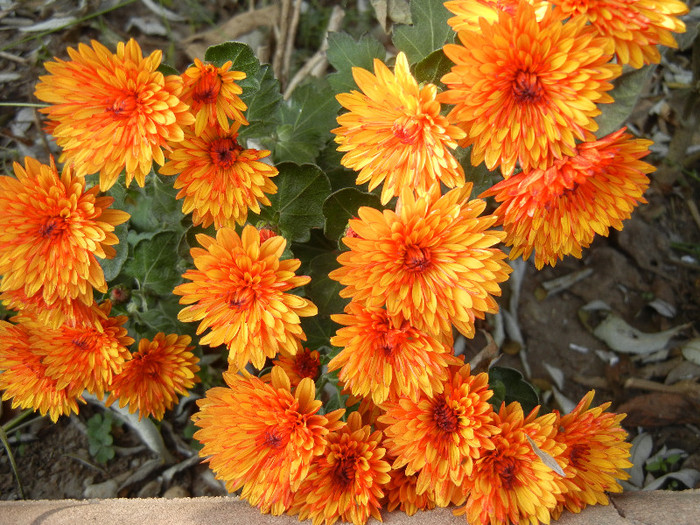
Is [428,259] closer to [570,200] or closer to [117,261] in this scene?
[570,200]

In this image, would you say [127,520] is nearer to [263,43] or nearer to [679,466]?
[679,466]

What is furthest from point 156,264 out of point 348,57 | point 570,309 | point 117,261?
point 570,309

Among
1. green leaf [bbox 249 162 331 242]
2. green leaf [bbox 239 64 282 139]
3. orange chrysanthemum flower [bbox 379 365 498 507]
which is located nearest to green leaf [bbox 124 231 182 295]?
green leaf [bbox 249 162 331 242]

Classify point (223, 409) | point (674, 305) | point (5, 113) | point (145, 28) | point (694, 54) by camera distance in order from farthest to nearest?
point (145, 28) < point (5, 113) < point (674, 305) < point (694, 54) < point (223, 409)

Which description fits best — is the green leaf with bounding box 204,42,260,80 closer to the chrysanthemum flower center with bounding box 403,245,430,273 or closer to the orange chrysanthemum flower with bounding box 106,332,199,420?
the chrysanthemum flower center with bounding box 403,245,430,273

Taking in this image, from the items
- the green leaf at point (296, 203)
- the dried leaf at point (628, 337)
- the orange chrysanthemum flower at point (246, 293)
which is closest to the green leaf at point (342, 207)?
the green leaf at point (296, 203)

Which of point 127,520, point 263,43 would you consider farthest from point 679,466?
point 263,43
